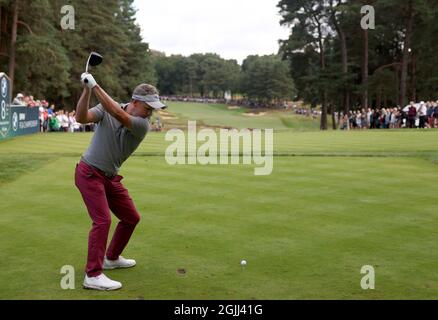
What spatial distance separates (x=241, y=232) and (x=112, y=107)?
3292 mm

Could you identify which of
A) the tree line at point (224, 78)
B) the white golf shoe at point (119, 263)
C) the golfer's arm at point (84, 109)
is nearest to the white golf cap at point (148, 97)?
the golfer's arm at point (84, 109)

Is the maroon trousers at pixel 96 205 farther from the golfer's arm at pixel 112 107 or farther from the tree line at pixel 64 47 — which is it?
the tree line at pixel 64 47

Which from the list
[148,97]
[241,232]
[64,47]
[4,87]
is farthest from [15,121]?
[64,47]

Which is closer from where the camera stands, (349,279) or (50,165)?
(349,279)

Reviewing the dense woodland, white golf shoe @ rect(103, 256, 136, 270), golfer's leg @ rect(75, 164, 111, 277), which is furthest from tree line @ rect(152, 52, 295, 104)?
golfer's leg @ rect(75, 164, 111, 277)

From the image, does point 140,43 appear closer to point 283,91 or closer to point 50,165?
point 283,91

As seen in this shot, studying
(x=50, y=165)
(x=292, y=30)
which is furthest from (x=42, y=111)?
(x=292, y=30)

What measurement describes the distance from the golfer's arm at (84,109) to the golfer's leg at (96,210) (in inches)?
22.5

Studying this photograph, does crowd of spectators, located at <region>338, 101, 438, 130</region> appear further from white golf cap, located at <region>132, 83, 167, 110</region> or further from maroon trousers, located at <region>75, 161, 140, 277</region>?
maroon trousers, located at <region>75, 161, 140, 277</region>

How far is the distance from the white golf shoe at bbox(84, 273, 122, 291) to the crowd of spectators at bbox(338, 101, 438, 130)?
34.5 metres

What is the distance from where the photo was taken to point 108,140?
6.11 meters

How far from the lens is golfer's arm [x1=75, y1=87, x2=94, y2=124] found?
5697mm

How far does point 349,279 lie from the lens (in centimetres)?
607
